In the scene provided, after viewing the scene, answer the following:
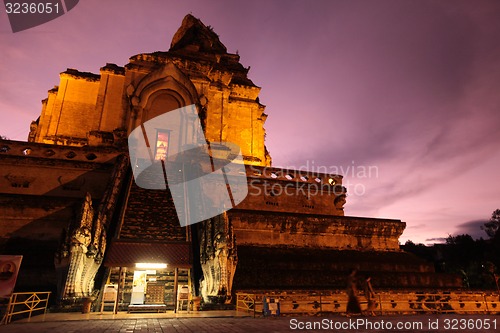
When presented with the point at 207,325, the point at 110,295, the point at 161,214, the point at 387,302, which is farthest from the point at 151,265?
the point at 387,302

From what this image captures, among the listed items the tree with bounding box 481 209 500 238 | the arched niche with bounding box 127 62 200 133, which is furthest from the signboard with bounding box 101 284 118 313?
the tree with bounding box 481 209 500 238

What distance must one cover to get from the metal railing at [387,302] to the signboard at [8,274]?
20.8ft

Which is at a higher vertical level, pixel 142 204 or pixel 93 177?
pixel 93 177

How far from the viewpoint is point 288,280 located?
12.8 meters

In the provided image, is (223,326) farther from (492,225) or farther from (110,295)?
(492,225)

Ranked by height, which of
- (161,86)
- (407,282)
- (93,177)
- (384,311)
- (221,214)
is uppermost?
(161,86)

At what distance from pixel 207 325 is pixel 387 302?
7.41 meters

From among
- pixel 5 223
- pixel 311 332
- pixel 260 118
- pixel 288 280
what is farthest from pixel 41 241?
pixel 260 118

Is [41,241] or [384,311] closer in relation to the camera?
[384,311]

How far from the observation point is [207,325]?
784 cm

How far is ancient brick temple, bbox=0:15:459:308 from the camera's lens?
11133 mm

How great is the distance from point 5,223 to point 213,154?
12.1m

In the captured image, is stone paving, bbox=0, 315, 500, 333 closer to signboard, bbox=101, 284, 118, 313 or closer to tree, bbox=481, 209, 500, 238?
A: signboard, bbox=101, 284, 118, 313

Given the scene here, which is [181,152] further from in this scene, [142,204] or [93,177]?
[142,204]
